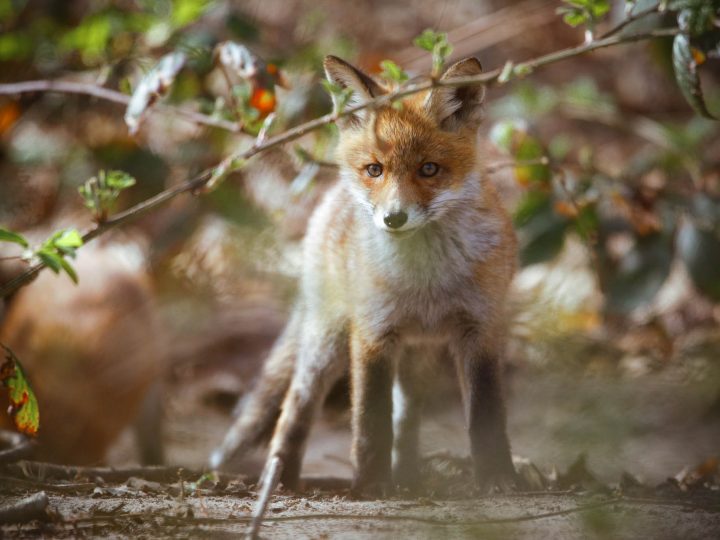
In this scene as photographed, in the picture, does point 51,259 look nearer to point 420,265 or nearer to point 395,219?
point 395,219

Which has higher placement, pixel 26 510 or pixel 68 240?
pixel 68 240

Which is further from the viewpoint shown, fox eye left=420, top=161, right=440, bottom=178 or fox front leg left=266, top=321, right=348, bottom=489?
fox front leg left=266, top=321, right=348, bottom=489

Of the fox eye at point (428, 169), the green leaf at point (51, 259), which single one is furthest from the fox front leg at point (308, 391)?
the green leaf at point (51, 259)

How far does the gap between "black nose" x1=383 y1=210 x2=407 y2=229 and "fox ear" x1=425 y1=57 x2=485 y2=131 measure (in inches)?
16.4

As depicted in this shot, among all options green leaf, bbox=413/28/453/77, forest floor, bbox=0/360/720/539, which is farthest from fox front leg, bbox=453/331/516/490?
green leaf, bbox=413/28/453/77

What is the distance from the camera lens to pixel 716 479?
2998 millimetres

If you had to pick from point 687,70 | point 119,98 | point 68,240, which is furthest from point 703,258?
point 68,240

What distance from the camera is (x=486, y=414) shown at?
2.64 metres

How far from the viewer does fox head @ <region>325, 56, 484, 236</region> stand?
7.95ft

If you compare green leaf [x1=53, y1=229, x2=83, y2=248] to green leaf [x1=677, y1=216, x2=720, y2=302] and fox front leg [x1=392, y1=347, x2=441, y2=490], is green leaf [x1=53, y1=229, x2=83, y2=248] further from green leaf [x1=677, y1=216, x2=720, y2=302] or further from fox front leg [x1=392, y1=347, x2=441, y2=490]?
green leaf [x1=677, y1=216, x2=720, y2=302]

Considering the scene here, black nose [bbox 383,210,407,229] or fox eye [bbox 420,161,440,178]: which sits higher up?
fox eye [bbox 420,161,440,178]

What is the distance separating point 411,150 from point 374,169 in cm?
14

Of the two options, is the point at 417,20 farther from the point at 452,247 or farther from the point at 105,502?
the point at 105,502

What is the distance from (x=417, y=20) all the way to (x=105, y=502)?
18.5ft
